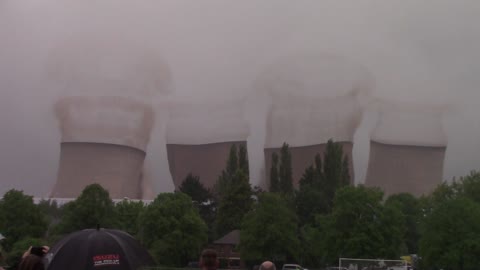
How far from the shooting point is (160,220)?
2723 cm

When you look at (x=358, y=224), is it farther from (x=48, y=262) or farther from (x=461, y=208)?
(x=48, y=262)

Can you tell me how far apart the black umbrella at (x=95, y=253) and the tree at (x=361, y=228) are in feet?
65.5

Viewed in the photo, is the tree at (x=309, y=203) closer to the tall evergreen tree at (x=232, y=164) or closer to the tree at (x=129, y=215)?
the tall evergreen tree at (x=232, y=164)

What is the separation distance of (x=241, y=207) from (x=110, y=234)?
1143 inches

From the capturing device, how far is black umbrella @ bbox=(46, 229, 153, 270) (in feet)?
14.9

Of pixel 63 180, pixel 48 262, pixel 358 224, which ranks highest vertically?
pixel 63 180

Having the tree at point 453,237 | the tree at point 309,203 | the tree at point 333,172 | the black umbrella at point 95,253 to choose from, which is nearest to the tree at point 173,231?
the tree at point 309,203

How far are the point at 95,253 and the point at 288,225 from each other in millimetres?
22414

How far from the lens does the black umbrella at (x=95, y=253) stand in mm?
4551

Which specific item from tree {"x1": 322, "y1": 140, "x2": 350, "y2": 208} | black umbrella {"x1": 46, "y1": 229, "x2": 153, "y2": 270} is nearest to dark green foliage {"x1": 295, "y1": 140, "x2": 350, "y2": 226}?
tree {"x1": 322, "y1": 140, "x2": 350, "y2": 208}

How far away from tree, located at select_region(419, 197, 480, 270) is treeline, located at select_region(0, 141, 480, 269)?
0.11 feet

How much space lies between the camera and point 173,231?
27.0m

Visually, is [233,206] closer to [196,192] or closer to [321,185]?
[321,185]

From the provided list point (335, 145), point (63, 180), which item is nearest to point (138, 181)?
point (63, 180)
